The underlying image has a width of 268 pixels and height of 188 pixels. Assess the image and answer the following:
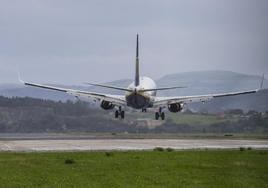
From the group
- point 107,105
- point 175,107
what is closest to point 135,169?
point 107,105

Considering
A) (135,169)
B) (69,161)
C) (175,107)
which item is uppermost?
(175,107)

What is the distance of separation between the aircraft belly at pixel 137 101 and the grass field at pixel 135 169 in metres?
58.5

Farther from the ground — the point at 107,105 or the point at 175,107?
the point at 175,107

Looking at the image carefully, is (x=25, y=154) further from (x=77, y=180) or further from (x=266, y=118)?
(x=266, y=118)

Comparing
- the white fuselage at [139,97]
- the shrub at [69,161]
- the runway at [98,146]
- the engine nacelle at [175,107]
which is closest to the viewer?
the shrub at [69,161]

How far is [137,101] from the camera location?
12138cm

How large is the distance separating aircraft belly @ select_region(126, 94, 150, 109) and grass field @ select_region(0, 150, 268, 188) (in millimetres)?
58452

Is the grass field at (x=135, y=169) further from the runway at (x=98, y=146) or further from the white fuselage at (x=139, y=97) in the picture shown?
the white fuselage at (x=139, y=97)

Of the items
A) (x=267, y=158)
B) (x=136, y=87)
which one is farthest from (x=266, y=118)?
(x=267, y=158)

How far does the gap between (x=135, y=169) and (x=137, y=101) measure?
74.9 m

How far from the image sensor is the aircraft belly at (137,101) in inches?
4739

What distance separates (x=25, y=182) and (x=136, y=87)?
83516 millimetres

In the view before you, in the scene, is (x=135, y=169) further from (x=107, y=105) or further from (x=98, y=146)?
(x=107, y=105)

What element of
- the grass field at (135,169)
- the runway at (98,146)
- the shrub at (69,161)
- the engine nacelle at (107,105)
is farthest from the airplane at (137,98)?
the shrub at (69,161)
